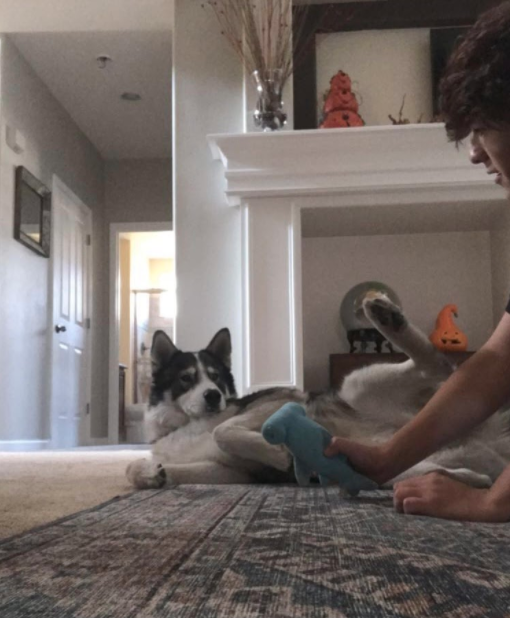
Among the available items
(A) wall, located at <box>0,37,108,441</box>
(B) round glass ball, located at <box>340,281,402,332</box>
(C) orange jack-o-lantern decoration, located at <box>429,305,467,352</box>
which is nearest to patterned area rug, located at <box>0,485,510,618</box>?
(C) orange jack-o-lantern decoration, located at <box>429,305,467,352</box>

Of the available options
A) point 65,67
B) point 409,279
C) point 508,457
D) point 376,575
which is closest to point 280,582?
point 376,575

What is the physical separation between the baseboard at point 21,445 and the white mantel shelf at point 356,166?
196cm

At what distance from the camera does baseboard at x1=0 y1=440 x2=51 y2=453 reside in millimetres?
4273

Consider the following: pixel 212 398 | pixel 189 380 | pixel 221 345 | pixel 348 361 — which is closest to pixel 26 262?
pixel 348 361

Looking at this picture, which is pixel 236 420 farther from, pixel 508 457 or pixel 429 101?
pixel 429 101

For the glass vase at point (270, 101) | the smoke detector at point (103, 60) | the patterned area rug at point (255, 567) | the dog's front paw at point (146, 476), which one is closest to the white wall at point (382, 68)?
the glass vase at point (270, 101)

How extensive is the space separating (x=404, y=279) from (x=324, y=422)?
236 cm

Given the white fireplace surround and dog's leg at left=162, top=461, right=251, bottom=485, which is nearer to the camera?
dog's leg at left=162, top=461, right=251, bottom=485

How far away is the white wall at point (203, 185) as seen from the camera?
3.77 meters

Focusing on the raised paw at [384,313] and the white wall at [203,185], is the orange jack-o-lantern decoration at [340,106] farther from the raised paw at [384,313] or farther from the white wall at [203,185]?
the raised paw at [384,313]

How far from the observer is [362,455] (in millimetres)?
1161

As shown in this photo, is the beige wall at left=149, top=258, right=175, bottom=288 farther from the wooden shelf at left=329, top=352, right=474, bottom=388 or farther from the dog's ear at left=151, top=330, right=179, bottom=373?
the dog's ear at left=151, top=330, right=179, bottom=373

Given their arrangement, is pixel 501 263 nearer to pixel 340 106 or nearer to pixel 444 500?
pixel 340 106

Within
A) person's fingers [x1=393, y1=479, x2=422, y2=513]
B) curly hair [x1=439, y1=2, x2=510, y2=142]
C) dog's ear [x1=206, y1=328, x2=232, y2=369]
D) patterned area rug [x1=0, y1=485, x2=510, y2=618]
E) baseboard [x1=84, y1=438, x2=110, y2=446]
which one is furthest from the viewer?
baseboard [x1=84, y1=438, x2=110, y2=446]
